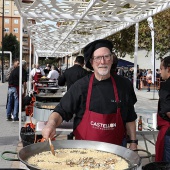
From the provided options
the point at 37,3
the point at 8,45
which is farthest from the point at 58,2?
the point at 8,45

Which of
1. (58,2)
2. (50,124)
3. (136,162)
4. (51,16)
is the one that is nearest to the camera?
(136,162)

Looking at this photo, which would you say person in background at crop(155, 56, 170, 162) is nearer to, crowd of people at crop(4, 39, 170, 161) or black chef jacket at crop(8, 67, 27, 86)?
crowd of people at crop(4, 39, 170, 161)

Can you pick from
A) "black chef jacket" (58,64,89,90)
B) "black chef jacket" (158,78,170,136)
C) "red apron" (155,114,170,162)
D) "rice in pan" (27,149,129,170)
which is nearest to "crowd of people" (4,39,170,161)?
"rice in pan" (27,149,129,170)

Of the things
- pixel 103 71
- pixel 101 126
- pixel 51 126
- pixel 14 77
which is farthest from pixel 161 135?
pixel 14 77

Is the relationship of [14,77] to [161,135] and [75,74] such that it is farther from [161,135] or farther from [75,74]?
[161,135]

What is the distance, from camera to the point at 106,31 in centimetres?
1022

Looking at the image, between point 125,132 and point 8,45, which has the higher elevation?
point 8,45

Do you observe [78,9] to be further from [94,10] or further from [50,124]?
[50,124]

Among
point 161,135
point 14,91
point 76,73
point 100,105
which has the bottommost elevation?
point 161,135

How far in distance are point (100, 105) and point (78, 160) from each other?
56 centimetres

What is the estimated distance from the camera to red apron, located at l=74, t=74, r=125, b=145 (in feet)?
8.55

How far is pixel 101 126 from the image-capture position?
2605 mm

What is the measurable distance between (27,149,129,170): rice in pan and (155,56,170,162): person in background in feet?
3.37

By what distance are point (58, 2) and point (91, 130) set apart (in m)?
3.76
